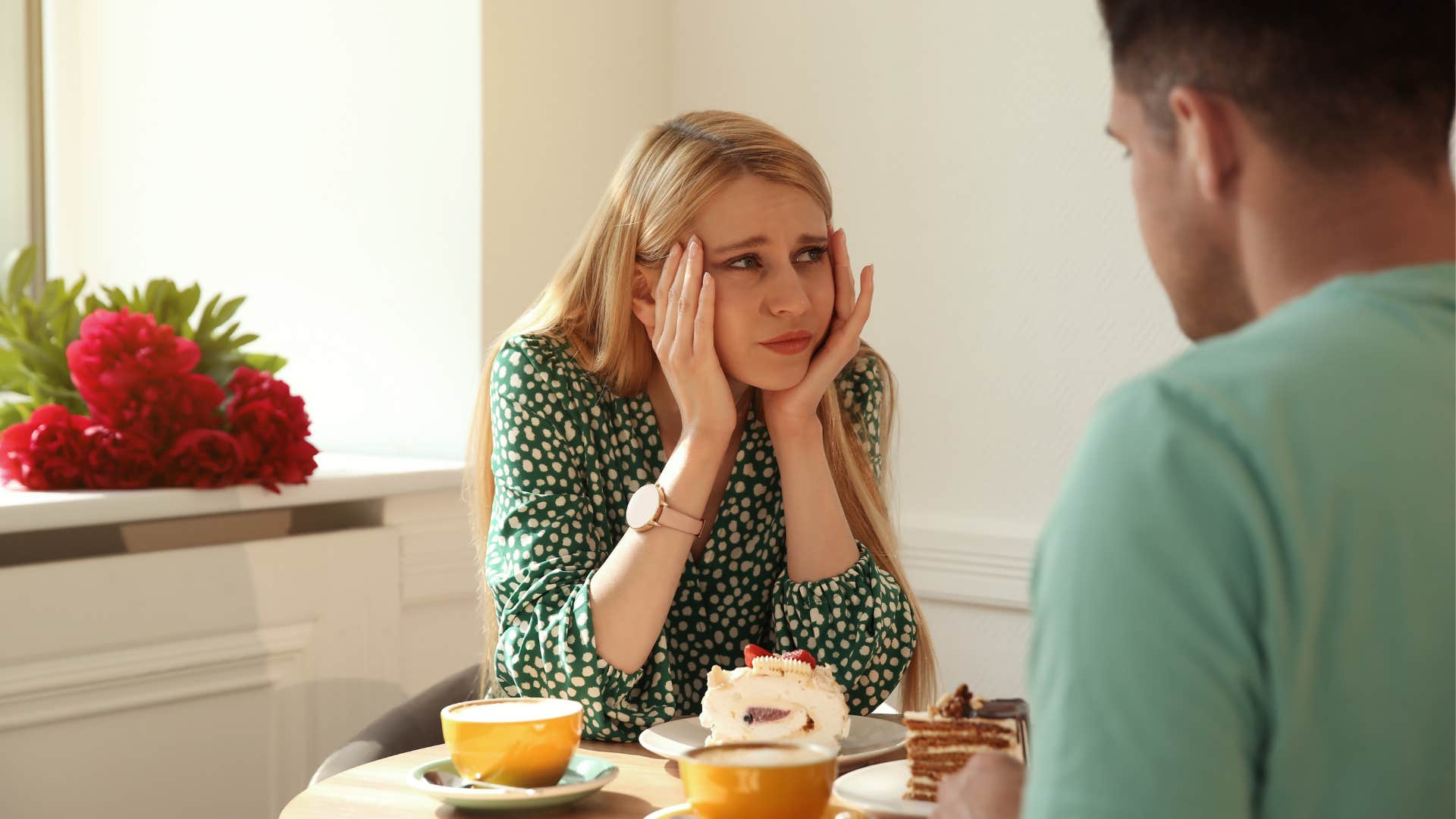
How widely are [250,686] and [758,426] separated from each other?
922 mm

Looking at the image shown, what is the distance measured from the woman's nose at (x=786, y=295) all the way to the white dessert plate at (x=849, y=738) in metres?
0.51

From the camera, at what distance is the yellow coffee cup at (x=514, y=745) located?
1.08 metres

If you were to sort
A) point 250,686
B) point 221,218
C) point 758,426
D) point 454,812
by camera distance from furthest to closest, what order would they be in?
point 221,218
point 250,686
point 758,426
point 454,812

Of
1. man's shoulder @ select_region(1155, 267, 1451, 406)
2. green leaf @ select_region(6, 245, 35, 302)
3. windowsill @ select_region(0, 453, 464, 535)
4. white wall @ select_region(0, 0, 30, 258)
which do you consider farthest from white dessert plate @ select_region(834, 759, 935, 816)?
white wall @ select_region(0, 0, 30, 258)

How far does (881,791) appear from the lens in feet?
3.51

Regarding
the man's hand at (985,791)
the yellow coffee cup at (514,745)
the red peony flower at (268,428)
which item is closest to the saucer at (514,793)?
the yellow coffee cup at (514,745)

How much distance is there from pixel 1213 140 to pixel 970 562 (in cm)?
193

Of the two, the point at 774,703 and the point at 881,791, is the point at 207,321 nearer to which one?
the point at 774,703

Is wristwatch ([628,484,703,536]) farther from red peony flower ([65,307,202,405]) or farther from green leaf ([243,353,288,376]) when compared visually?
green leaf ([243,353,288,376])

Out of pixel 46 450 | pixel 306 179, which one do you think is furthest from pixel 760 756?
pixel 306 179

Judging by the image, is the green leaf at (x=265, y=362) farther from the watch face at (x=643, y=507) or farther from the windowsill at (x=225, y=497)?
the watch face at (x=643, y=507)

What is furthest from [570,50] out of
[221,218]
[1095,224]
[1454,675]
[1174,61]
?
[1454,675]

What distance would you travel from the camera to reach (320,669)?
7.30ft

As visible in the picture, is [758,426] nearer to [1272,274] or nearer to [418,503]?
[418,503]
